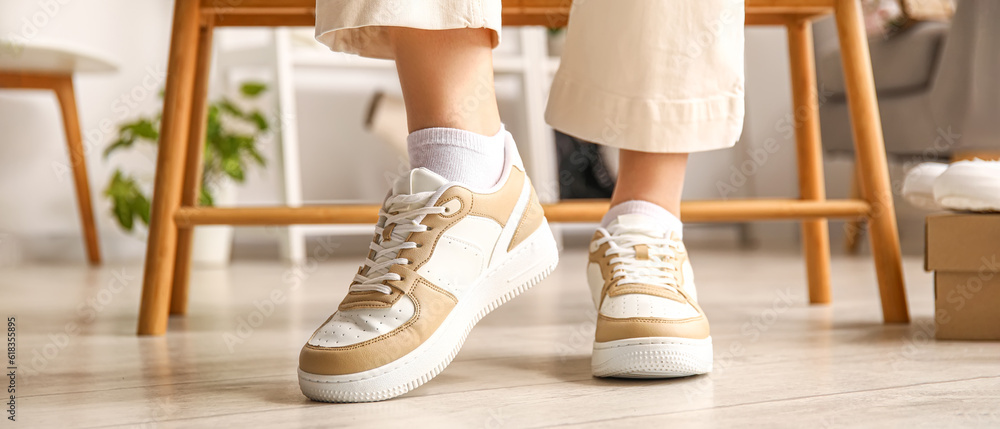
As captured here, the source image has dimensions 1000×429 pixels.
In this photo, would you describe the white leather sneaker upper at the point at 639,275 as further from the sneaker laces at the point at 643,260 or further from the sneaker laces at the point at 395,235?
the sneaker laces at the point at 395,235

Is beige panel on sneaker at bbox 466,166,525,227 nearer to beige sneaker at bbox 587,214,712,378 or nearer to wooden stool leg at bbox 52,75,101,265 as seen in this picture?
beige sneaker at bbox 587,214,712,378

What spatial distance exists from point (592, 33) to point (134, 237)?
6.57 feet

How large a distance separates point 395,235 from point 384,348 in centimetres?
8

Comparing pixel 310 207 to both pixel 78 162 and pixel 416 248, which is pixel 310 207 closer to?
pixel 416 248

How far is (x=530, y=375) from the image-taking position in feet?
1.99

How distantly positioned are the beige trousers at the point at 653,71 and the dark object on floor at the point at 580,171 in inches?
69.1

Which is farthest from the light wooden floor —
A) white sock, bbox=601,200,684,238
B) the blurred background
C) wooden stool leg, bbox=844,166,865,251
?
wooden stool leg, bbox=844,166,865,251

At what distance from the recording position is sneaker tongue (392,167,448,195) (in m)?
0.56

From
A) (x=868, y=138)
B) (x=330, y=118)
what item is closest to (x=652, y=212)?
(x=868, y=138)

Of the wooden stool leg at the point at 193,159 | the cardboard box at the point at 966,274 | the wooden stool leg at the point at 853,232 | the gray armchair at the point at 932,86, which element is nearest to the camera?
the cardboard box at the point at 966,274

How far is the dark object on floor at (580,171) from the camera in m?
2.45

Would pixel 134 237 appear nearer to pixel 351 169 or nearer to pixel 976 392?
pixel 351 169

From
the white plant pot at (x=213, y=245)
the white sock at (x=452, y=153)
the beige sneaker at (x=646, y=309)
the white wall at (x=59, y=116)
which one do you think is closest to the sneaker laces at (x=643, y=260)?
the beige sneaker at (x=646, y=309)

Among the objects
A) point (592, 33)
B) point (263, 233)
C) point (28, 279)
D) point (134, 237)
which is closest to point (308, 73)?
point (263, 233)
